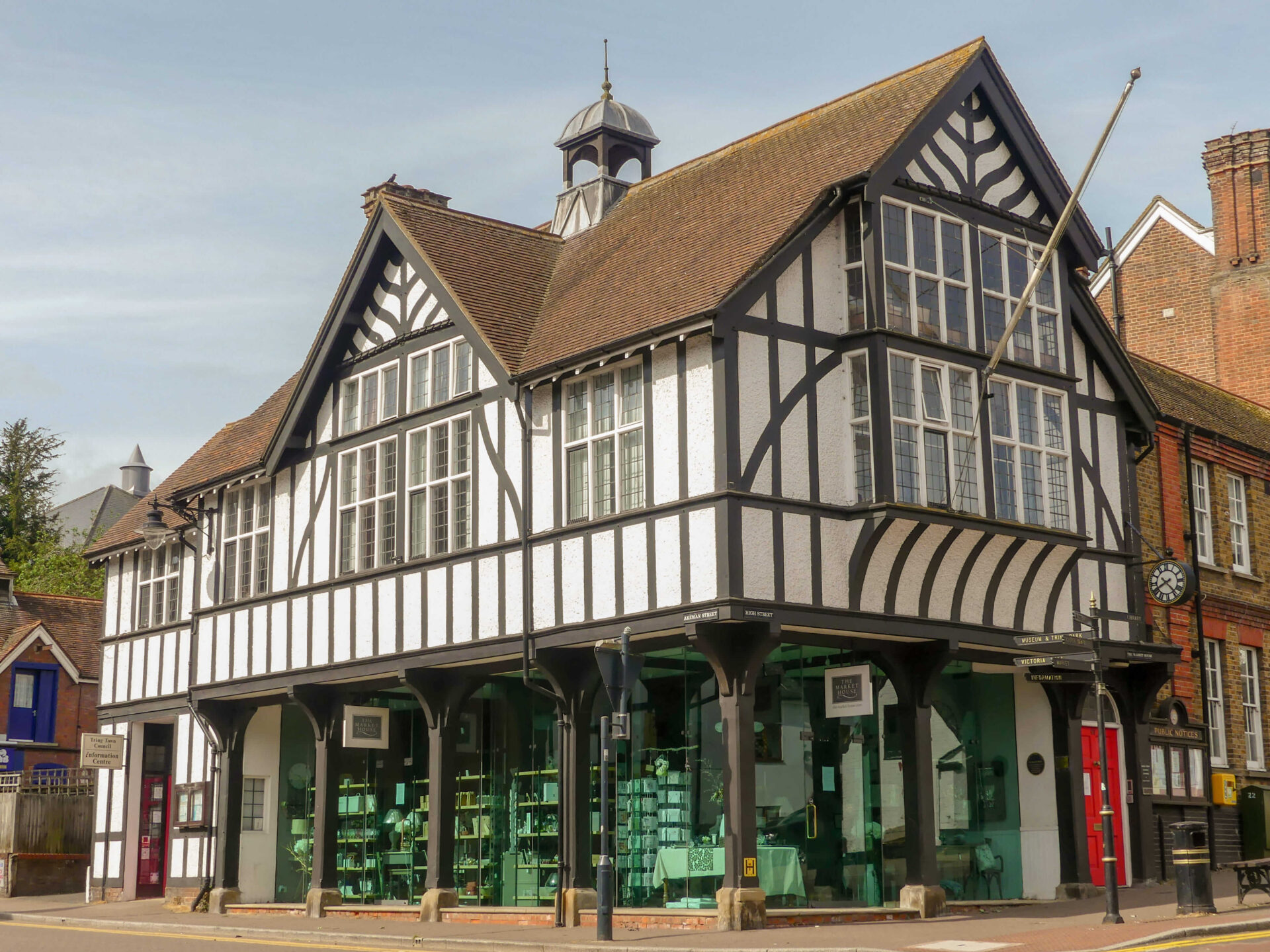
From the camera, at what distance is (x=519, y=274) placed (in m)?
23.9

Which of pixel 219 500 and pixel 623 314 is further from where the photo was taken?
pixel 219 500

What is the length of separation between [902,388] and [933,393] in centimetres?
58

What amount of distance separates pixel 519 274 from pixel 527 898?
932cm

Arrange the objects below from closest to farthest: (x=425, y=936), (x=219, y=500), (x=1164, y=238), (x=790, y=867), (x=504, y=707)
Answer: (x=425, y=936), (x=790, y=867), (x=504, y=707), (x=219, y=500), (x=1164, y=238)

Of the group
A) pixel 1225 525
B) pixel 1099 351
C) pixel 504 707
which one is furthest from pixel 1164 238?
pixel 504 707

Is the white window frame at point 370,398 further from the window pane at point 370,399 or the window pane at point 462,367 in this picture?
the window pane at point 462,367

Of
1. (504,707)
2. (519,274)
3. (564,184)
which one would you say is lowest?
(504,707)

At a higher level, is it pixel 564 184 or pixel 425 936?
pixel 564 184

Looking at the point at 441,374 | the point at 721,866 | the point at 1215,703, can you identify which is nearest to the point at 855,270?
the point at 441,374

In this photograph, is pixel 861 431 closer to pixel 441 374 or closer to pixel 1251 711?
pixel 441 374

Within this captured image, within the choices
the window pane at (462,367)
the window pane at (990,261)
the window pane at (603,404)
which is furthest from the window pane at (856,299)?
the window pane at (462,367)

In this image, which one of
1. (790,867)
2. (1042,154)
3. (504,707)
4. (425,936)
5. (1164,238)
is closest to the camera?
(425,936)

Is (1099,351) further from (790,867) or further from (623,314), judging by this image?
(790,867)

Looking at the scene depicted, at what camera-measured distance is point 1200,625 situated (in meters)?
24.8
